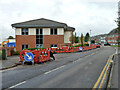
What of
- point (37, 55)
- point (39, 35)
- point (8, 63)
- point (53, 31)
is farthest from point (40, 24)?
point (8, 63)

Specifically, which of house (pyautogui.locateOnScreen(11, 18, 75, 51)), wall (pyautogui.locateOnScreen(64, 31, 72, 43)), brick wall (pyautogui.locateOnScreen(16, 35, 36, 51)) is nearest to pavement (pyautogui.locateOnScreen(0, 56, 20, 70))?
brick wall (pyautogui.locateOnScreen(16, 35, 36, 51))

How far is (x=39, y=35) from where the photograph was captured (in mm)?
41750

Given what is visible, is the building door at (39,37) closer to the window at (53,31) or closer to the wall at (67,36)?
the window at (53,31)

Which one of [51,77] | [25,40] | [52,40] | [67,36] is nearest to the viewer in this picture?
[51,77]

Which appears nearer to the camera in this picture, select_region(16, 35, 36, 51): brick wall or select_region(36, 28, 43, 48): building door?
select_region(16, 35, 36, 51): brick wall

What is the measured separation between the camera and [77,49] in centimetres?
3572

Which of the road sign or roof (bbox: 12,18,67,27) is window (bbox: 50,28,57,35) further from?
the road sign

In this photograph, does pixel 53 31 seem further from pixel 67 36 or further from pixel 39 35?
pixel 67 36

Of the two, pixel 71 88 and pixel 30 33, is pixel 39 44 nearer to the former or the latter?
pixel 30 33

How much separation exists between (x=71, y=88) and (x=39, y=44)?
35.7 m

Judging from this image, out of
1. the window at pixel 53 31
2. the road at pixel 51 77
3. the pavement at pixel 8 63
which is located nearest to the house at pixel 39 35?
the window at pixel 53 31

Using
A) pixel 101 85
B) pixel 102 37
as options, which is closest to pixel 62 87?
pixel 101 85

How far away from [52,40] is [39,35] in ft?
12.8

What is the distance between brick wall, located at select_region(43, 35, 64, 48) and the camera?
135 ft
